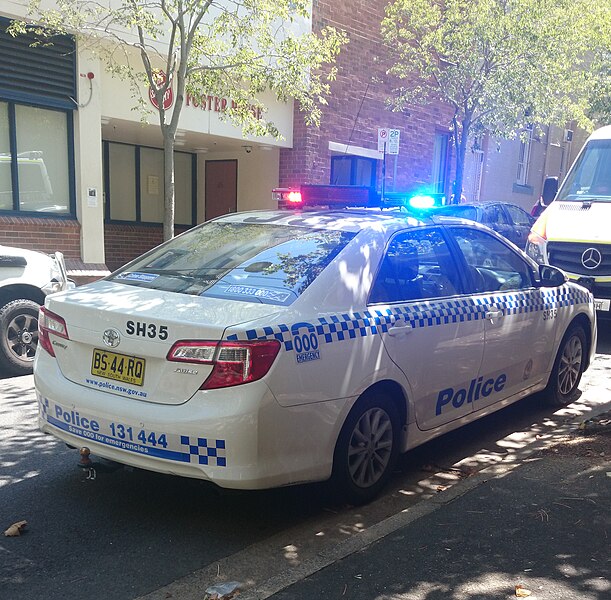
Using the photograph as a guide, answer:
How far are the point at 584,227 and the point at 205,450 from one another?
261 inches

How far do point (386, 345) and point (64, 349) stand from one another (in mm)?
1789

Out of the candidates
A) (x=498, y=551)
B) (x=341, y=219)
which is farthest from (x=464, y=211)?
(x=498, y=551)

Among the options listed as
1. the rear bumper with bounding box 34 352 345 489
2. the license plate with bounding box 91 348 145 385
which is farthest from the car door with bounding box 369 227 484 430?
the license plate with bounding box 91 348 145 385

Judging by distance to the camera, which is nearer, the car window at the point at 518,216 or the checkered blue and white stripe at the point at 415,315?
the checkered blue and white stripe at the point at 415,315

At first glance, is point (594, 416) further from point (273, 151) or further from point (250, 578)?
point (273, 151)

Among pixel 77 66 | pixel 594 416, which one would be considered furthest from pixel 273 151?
pixel 594 416

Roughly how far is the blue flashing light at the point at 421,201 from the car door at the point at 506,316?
0.34m

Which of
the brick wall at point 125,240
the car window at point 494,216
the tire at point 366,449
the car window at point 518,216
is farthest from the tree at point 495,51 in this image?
the tire at point 366,449

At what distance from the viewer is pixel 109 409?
3428mm

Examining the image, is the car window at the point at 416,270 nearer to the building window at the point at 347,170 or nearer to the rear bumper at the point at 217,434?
the rear bumper at the point at 217,434

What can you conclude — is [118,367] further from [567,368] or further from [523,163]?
[523,163]

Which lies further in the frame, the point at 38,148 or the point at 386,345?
the point at 38,148

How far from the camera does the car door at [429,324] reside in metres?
3.99

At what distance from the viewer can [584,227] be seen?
8.33 metres
